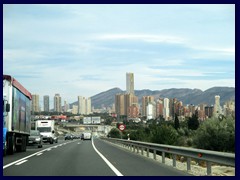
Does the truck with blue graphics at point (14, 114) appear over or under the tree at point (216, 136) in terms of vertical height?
over

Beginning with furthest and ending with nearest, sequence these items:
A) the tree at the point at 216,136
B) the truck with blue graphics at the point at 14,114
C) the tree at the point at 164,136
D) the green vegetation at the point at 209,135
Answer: the tree at the point at 216,136 → the green vegetation at the point at 209,135 → the tree at the point at 164,136 → the truck with blue graphics at the point at 14,114

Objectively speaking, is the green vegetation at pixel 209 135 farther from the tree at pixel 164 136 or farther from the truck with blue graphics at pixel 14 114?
the truck with blue graphics at pixel 14 114

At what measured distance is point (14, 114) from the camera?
2595cm

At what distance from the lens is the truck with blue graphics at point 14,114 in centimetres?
2411

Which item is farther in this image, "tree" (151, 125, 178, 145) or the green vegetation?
the green vegetation

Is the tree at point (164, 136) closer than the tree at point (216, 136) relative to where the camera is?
Yes

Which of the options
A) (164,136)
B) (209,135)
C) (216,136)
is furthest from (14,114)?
(209,135)

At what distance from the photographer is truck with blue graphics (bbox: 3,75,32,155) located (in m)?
24.1

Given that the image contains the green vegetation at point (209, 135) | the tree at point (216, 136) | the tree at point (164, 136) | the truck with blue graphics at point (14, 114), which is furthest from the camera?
the tree at point (216, 136)

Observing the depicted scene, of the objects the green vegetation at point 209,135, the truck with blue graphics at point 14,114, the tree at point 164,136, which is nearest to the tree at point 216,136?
the green vegetation at point 209,135

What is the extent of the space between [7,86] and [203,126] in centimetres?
3177

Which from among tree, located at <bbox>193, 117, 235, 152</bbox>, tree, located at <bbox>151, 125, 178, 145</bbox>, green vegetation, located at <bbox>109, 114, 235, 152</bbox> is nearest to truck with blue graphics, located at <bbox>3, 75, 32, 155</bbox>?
tree, located at <bbox>151, 125, 178, 145</bbox>

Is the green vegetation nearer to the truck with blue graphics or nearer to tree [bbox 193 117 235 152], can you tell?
tree [bbox 193 117 235 152]
